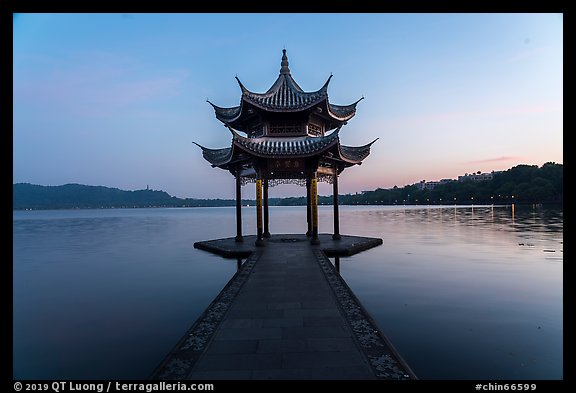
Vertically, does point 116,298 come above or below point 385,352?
below

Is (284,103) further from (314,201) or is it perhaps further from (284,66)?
(314,201)

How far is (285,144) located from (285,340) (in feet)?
43.4

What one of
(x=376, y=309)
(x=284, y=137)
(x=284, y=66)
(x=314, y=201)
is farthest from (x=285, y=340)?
(x=284, y=66)

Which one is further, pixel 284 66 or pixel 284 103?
pixel 284 66

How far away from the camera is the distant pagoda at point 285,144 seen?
55.5 ft

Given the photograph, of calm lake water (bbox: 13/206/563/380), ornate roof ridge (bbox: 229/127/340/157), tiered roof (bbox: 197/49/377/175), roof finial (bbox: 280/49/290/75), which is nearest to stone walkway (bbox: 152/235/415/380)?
calm lake water (bbox: 13/206/563/380)

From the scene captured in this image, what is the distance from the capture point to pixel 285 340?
5.50m

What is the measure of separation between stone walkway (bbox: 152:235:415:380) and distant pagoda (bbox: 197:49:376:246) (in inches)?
348

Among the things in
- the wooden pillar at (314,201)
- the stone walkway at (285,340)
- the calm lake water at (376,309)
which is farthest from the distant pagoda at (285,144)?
the stone walkway at (285,340)

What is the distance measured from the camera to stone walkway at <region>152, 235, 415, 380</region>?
175 inches
